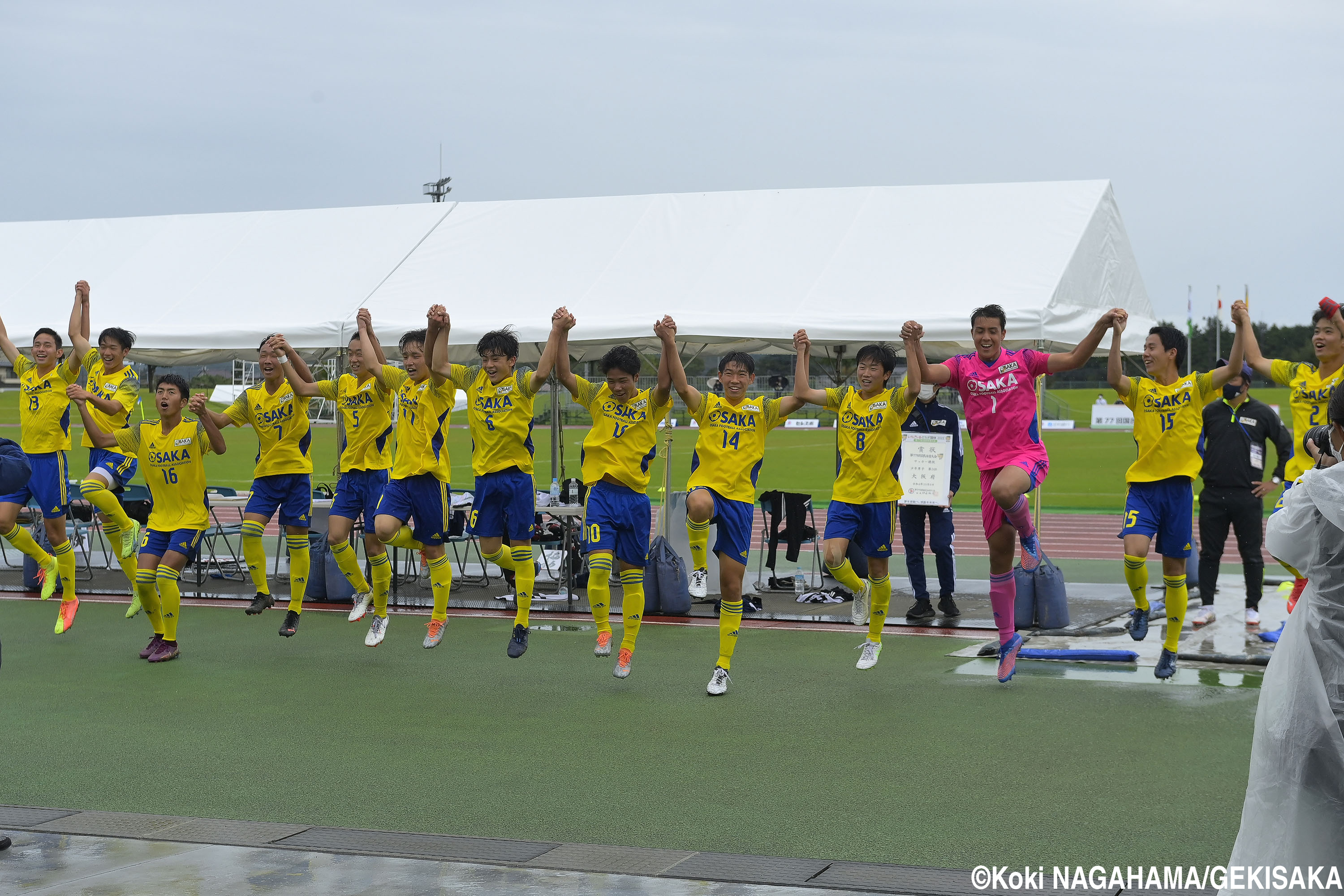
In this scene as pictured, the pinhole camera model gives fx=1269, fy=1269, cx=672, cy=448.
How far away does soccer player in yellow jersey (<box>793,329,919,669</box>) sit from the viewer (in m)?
7.91

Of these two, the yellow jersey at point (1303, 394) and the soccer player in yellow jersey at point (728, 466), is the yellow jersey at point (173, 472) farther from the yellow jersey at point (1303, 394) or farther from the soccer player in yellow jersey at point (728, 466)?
the yellow jersey at point (1303, 394)

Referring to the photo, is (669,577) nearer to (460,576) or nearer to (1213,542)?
(460,576)

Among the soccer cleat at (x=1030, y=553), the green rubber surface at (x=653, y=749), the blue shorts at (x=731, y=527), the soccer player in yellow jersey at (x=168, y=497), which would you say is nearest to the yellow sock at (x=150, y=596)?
the soccer player in yellow jersey at (x=168, y=497)

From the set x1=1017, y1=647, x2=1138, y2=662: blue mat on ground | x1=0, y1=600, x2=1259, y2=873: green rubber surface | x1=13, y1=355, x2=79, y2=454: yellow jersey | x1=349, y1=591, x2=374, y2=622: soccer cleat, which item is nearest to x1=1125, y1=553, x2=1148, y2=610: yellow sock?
x1=1017, y1=647, x2=1138, y2=662: blue mat on ground

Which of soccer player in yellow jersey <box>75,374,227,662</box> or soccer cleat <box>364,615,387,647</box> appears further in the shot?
soccer cleat <box>364,615,387,647</box>

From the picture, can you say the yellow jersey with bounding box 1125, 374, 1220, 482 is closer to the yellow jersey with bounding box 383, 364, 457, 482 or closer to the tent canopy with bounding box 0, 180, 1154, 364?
the tent canopy with bounding box 0, 180, 1154, 364

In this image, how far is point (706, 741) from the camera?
244 inches

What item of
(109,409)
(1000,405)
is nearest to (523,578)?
(1000,405)

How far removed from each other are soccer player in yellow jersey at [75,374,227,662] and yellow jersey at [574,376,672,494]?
259 centimetres

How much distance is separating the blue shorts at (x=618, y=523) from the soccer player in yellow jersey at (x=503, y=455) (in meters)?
0.66

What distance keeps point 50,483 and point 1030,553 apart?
7461 millimetres

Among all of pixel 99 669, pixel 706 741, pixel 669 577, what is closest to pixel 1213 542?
pixel 669 577

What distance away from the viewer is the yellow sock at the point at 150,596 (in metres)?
8.32

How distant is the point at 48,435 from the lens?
10172 millimetres
